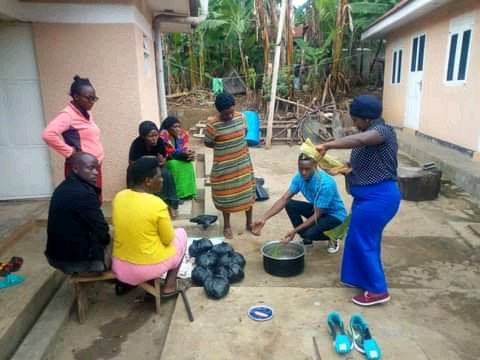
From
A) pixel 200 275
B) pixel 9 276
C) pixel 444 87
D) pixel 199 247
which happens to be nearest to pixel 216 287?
pixel 200 275

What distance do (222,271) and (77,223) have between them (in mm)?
1216

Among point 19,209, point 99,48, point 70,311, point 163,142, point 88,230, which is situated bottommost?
point 70,311

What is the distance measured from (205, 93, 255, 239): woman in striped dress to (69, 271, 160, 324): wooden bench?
4.84ft

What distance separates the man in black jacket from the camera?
2.68 meters

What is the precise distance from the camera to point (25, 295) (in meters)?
2.91

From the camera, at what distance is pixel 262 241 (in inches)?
171

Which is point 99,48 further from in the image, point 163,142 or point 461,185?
point 461,185

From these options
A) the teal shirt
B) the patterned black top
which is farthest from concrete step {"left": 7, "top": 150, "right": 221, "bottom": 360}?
the patterned black top

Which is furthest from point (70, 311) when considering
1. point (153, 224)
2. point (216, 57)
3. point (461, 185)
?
point (216, 57)

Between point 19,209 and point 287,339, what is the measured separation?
3.59 m

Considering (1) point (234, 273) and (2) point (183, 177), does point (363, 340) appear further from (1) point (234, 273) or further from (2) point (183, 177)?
(2) point (183, 177)

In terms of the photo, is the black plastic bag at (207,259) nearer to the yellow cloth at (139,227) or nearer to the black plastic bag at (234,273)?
the black plastic bag at (234,273)

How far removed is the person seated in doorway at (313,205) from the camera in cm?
365

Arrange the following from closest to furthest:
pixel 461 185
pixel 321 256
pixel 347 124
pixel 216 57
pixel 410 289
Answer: pixel 410 289 → pixel 321 256 → pixel 461 185 → pixel 347 124 → pixel 216 57
